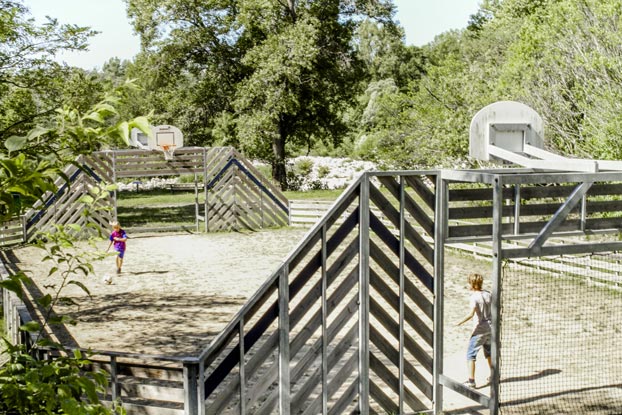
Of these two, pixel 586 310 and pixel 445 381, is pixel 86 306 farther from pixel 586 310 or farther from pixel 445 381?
pixel 586 310

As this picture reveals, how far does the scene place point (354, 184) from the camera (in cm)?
773

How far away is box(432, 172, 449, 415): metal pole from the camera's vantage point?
8.05 meters

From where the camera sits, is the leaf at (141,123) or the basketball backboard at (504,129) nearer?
the leaf at (141,123)

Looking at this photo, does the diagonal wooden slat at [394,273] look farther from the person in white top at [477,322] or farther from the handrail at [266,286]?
the person in white top at [477,322]

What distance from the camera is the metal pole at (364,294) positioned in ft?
25.6

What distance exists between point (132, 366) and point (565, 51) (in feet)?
54.6

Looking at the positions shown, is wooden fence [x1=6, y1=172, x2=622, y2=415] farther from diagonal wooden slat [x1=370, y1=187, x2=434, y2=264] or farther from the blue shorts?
the blue shorts

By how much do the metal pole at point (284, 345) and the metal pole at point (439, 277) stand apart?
1970 millimetres

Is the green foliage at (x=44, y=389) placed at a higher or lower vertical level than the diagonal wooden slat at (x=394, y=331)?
higher

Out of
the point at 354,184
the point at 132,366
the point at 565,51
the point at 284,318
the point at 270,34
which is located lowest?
the point at 132,366

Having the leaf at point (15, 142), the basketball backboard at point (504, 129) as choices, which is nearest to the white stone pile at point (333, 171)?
the basketball backboard at point (504, 129)

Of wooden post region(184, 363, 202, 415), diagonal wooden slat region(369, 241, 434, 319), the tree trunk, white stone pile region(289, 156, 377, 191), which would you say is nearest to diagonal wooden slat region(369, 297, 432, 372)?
diagonal wooden slat region(369, 241, 434, 319)

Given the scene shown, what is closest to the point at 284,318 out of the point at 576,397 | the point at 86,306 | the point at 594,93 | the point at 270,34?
the point at 576,397

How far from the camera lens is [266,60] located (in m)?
35.4
